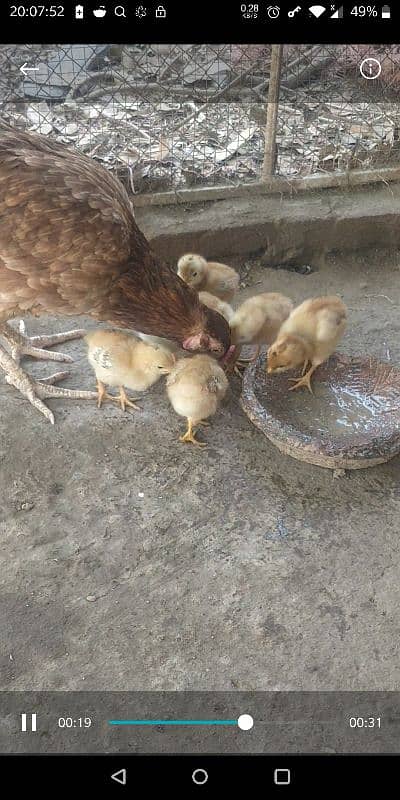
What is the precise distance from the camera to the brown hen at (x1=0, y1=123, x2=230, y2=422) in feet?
8.57

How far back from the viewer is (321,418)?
3.00 m

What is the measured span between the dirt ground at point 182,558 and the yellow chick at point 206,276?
0.62m

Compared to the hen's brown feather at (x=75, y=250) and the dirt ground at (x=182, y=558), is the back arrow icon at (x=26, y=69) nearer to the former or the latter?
the hen's brown feather at (x=75, y=250)

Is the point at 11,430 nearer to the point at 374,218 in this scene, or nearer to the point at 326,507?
the point at 326,507

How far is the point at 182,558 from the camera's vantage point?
8.32ft

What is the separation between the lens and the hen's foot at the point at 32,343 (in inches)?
135

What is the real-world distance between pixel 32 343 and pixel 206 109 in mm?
1971

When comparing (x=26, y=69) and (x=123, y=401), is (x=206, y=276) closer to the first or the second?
(x=123, y=401)

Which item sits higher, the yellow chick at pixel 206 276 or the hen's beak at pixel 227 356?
the yellow chick at pixel 206 276

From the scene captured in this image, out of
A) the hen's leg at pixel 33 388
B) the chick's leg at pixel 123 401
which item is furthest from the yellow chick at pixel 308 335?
the hen's leg at pixel 33 388

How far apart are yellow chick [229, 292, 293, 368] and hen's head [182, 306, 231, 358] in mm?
103

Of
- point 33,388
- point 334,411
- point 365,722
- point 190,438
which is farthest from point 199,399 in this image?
point 365,722

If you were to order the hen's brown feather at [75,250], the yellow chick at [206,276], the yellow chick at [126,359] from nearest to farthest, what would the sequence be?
the hen's brown feather at [75,250]
the yellow chick at [126,359]
the yellow chick at [206,276]
